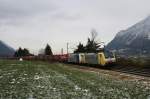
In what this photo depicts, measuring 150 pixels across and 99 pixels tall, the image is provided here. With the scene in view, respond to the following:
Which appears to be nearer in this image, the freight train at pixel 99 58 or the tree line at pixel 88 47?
the freight train at pixel 99 58

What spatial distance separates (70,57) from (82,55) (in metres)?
11.8

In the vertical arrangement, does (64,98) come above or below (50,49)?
below

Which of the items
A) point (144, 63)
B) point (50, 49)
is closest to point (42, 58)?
point (50, 49)

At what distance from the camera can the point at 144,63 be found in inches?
1705

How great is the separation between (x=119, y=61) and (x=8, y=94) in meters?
38.2

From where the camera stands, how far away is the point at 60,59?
3324 inches

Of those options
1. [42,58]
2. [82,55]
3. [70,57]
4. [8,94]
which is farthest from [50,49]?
[8,94]

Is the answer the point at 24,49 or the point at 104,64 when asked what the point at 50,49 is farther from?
the point at 104,64

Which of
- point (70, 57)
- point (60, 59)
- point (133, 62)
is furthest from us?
point (60, 59)

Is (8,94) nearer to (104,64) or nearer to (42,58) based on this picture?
→ (104,64)

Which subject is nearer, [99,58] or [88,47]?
[99,58]

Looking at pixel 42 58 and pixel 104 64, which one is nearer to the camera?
pixel 104 64

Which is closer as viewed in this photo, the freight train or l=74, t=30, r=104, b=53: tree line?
the freight train

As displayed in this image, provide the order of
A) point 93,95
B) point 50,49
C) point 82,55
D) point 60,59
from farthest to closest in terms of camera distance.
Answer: point 50,49
point 60,59
point 82,55
point 93,95
